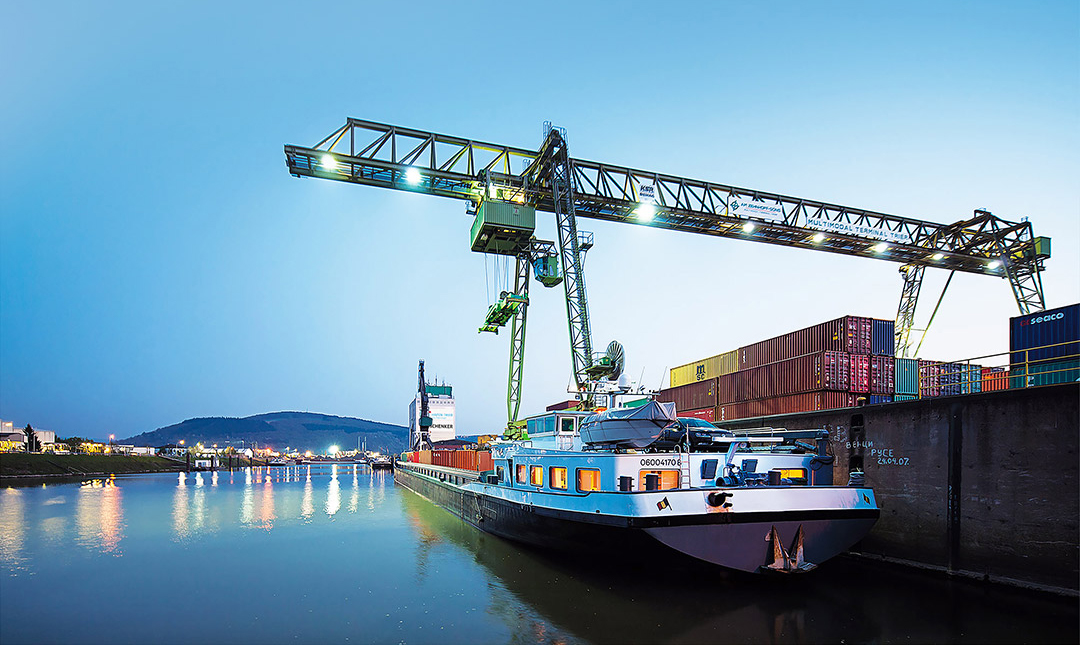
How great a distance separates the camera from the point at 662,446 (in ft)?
52.4

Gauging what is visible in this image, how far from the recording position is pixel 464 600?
15.4 meters

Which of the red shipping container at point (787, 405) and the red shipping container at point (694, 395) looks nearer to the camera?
the red shipping container at point (787, 405)

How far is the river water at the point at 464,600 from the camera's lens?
39.5 ft

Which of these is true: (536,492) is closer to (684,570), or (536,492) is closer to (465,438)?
(684,570)

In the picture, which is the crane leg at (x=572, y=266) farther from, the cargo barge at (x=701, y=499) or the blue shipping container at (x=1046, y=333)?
the blue shipping container at (x=1046, y=333)

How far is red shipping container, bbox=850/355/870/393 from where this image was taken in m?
23.6

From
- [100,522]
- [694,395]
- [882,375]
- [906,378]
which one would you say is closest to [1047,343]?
[882,375]

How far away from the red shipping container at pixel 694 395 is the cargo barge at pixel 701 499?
1337 centimetres

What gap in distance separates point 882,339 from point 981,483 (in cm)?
1242

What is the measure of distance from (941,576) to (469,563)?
14.3m

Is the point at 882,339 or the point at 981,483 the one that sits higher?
the point at 882,339

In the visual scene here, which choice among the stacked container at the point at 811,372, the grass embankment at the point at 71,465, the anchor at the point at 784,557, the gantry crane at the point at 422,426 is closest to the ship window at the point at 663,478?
the anchor at the point at 784,557

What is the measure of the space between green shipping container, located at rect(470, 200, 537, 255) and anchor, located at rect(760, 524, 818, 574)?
62.9 ft

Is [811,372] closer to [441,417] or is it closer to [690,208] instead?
[690,208]
